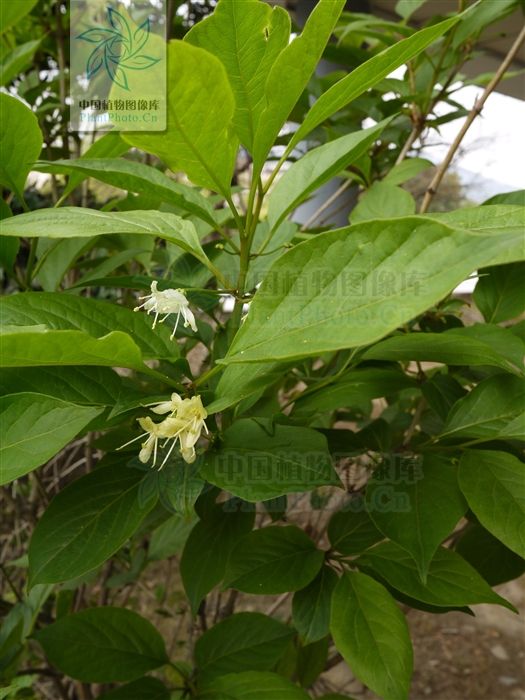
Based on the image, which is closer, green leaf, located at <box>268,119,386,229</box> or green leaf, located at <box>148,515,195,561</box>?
green leaf, located at <box>268,119,386,229</box>

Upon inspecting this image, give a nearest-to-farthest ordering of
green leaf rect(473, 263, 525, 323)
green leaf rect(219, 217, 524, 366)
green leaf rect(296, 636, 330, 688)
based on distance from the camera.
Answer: green leaf rect(219, 217, 524, 366) → green leaf rect(473, 263, 525, 323) → green leaf rect(296, 636, 330, 688)

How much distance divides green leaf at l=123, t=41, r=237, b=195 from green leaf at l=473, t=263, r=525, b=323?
0.29 metres

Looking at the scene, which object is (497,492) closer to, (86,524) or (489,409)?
(489,409)

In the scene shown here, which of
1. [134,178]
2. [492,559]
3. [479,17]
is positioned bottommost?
[492,559]

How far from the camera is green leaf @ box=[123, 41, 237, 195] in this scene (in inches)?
12.1

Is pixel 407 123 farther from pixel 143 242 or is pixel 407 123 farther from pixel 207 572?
pixel 207 572

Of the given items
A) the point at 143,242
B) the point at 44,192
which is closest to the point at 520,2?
the point at 143,242

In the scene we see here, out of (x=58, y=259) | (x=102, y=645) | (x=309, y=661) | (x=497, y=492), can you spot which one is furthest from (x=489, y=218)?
(x=309, y=661)

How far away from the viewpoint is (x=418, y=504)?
0.44 m

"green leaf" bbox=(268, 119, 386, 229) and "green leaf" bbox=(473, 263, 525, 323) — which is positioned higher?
"green leaf" bbox=(268, 119, 386, 229)

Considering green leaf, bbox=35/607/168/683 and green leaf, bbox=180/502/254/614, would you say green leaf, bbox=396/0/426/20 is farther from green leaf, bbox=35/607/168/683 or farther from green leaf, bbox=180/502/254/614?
green leaf, bbox=35/607/168/683

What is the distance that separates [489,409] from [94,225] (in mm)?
315

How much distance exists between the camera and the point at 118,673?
609mm

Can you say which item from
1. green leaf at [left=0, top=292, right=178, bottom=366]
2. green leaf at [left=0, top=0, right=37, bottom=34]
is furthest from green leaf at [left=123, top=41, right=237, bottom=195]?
green leaf at [left=0, top=0, right=37, bottom=34]
